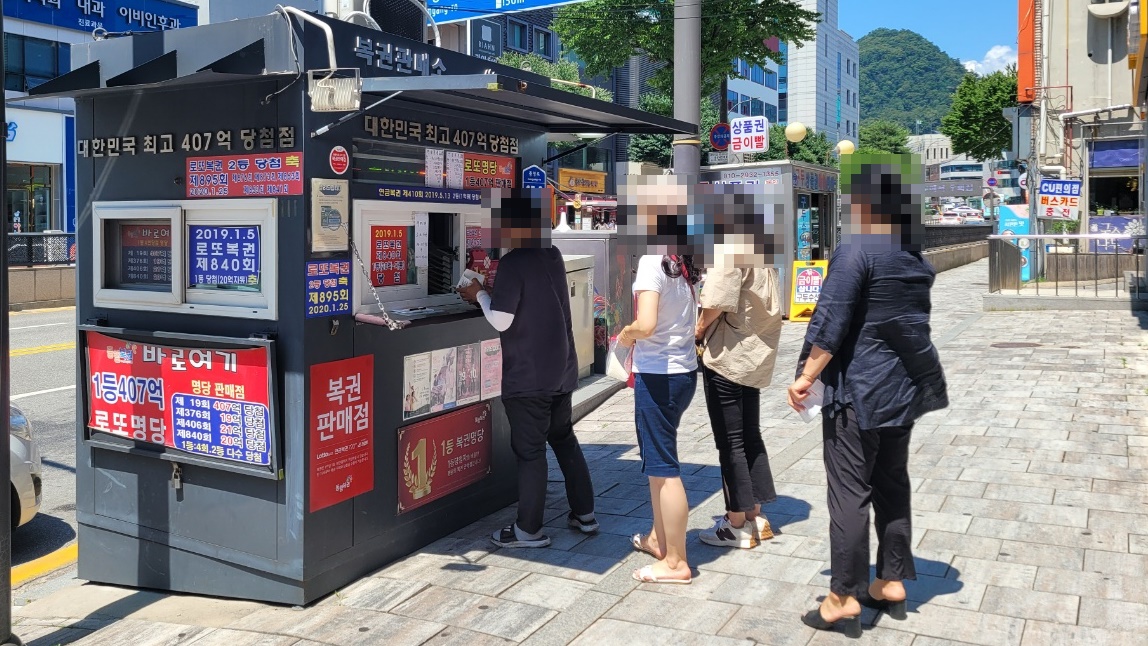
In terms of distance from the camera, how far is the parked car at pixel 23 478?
573 centimetres

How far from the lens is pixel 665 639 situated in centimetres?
395

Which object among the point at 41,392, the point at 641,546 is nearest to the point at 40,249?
the point at 41,392

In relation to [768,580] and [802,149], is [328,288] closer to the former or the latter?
[768,580]

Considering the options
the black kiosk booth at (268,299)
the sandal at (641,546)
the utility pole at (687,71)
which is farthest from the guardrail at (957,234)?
the black kiosk booth at (268,299)

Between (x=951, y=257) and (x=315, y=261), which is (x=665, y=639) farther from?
(x=951, y=257)

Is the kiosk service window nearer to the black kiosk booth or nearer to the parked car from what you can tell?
the black kiosk booth

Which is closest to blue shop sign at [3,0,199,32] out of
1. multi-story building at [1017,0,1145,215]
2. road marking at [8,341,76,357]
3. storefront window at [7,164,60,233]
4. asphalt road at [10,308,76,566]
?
storefront window at [7,164,60,233]

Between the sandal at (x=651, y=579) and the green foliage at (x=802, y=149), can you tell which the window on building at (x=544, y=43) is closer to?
the green foliage at (x=802, y=149)

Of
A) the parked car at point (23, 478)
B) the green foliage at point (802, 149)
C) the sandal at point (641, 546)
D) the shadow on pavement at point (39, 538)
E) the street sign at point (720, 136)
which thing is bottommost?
the shadow on pavement at point (39, 538)

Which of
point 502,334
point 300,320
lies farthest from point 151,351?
point 502,334

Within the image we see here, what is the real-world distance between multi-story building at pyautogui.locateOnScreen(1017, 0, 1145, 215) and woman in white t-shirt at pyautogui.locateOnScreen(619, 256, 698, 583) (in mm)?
24457

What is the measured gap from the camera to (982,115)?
48719mm

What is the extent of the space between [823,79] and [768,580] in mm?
107500

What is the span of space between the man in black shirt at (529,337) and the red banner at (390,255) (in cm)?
34
